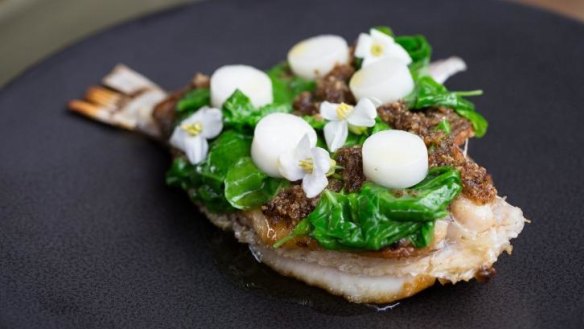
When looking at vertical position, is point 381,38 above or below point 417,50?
above

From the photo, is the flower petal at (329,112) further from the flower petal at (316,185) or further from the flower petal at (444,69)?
the flower petal at (444,69)

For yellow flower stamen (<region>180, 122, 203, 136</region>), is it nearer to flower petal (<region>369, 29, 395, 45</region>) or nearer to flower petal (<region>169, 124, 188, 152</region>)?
flower petal (<region>169, 124, 188, 152</region>)

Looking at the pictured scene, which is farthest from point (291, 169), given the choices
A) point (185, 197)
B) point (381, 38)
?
point (381, 38)

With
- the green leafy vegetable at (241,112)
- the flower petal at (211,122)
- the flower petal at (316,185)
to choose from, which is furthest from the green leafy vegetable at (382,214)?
the flower petal at (211,122)

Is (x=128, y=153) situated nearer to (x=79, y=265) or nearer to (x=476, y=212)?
(x=79, y=265)

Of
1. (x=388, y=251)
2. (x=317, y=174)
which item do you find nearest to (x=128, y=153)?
(x=317, y=174)

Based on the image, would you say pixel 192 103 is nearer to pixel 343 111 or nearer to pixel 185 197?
pixel 185 197
